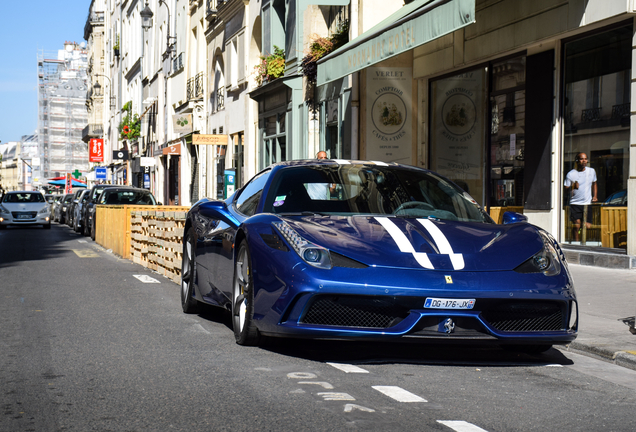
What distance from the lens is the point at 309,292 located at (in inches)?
212

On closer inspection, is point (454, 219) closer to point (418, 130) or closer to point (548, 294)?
point (548, 294)

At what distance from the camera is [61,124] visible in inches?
5034

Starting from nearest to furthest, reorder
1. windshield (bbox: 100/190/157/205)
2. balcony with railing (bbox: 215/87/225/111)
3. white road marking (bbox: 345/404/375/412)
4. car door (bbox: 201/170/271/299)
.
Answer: white road marking (bbox: 345/404/375/412) → car door (bbox: 201/170/271/299) → windshield (bbox: 100/190/157/205) → balcony with railing (bbox: 215/87/225/111)

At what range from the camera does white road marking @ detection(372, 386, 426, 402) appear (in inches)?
187

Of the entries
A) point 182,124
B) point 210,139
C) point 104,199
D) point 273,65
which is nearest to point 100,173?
point 182,124

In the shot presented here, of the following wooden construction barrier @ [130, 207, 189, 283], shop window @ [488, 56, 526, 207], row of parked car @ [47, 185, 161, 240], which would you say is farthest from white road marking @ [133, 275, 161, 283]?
row of parked car @ [47, 185, 161, 240]

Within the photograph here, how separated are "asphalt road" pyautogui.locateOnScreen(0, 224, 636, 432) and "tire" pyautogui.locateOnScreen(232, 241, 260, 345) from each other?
112 millimetres

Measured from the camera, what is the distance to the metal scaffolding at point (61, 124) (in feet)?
415

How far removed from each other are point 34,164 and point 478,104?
143 metres

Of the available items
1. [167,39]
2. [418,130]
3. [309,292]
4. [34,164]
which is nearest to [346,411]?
[309,292]

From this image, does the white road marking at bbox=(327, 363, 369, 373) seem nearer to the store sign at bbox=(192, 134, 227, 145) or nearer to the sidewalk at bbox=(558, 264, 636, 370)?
the sidewalk at bbox=(558, 264, 636, 370)

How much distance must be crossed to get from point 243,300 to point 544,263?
207 centimetres

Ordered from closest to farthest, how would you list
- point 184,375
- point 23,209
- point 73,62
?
Answer: point 184,375 → point 23,209 → point 73,62

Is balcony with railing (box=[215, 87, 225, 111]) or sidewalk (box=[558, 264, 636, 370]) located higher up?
balcony with railing (box=[215, 87, 225, 111])
